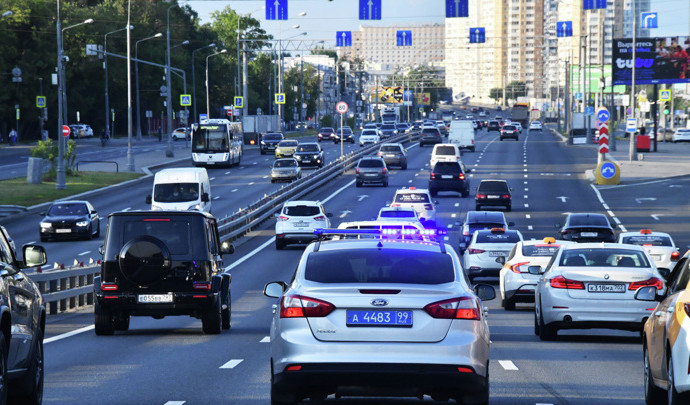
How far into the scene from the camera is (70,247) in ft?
139

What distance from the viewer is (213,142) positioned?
79.8 m

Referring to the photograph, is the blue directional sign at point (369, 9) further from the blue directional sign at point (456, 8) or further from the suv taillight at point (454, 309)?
the suv taillight at point (454, 309)

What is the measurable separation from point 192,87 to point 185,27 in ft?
31.2

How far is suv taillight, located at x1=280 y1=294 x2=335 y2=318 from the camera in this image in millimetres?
9500

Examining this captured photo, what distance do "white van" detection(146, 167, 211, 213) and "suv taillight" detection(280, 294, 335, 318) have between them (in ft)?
118

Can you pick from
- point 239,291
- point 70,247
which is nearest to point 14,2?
point 70,247

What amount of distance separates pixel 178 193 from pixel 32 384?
117 feet

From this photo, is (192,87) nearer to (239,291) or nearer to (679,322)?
(239,291)

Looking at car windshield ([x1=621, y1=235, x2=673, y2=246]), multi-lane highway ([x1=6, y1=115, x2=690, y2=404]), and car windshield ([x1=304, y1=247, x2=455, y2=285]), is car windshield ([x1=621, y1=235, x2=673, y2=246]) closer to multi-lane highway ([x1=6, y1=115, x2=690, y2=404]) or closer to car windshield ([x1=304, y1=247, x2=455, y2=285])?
multi-lane highway ([x1=6, y1=115, x2=690, y2=404])

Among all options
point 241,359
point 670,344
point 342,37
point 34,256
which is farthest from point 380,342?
point 342,37

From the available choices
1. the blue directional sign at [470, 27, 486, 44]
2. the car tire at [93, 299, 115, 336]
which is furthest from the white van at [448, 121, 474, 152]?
the car tire at [93, 299, 115, 336]

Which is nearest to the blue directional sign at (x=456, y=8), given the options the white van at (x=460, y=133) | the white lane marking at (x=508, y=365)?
the white van at (x=460, y=133)

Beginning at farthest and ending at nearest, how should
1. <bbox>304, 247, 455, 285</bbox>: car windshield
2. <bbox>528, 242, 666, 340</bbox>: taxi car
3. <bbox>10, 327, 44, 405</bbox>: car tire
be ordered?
1. <bbox>528, 242, 666, 340</bbox>: taxi car
2. <bbox>10, 327, 44, 405</bbox>: car tire
3. <bbox>304, 247, 455, 285</bbox>: car windshield

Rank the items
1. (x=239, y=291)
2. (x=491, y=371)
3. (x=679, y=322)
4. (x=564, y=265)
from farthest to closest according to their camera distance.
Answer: (x=239, y=291), (x=564, y=265), (x=491, y=371), (x=679, y=322)
